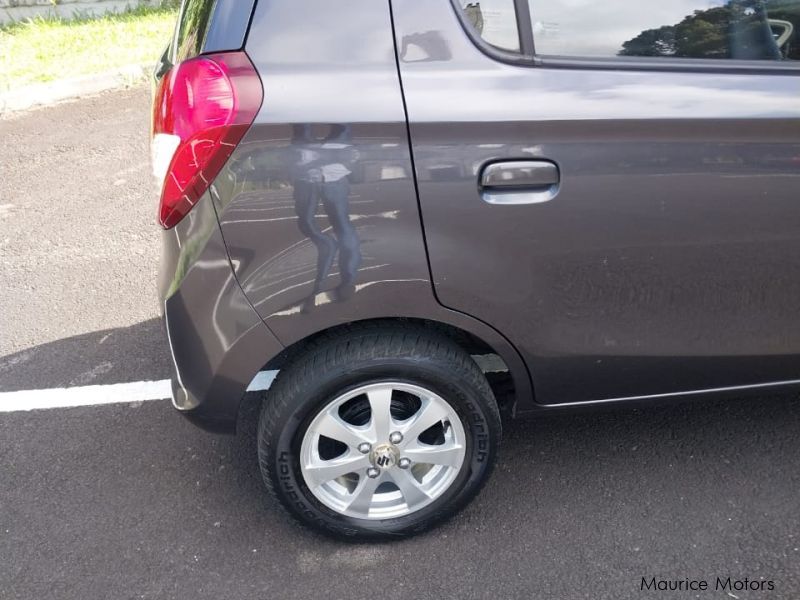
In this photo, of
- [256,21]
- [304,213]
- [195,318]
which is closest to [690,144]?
[304,213]

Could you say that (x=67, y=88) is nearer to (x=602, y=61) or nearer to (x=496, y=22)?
(x=496, y=22)

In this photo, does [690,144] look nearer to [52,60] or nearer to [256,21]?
[256,21]

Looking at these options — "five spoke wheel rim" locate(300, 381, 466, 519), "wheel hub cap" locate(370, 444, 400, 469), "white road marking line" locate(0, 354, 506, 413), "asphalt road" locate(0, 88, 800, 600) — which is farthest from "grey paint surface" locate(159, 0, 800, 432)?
"white road marking line" locate(0, 354, 506, 413)

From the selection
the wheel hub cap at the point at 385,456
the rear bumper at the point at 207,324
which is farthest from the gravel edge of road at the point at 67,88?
the wheel hub cap at the point at 385,456

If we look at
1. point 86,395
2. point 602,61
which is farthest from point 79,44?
point 602,61

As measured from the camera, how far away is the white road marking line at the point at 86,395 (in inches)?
118

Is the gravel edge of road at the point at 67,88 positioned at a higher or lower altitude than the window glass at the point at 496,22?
higher

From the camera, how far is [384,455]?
2.20 metres

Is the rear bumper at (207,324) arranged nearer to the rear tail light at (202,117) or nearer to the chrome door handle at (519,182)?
the rear tail light at (202,117)

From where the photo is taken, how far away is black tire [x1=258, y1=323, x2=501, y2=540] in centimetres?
205

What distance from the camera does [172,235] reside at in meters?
2.02

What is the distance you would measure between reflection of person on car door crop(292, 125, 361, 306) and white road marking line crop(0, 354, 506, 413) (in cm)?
116

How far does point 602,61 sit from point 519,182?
381 mm

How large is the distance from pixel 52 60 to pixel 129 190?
2787 mm
